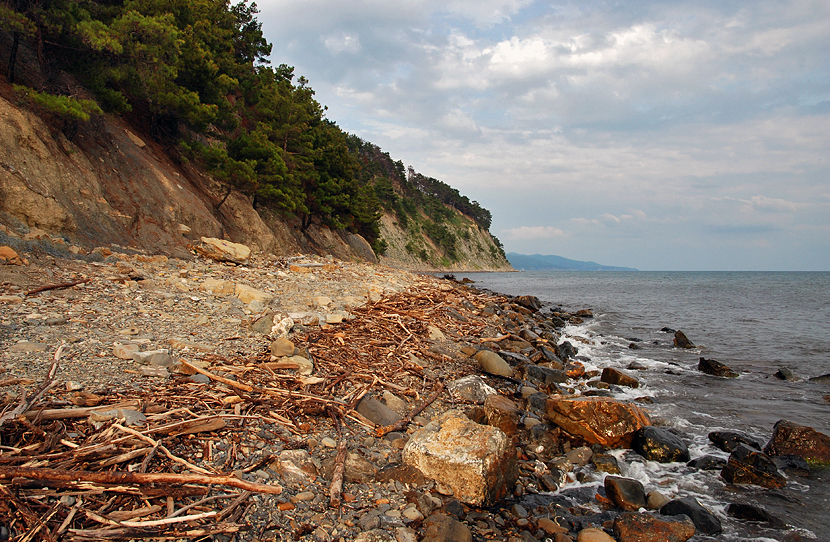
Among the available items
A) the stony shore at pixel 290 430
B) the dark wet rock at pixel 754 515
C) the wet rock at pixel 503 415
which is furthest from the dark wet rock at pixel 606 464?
the dark wet rock at pixel 754 515

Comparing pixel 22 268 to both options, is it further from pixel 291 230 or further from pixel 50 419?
pixel 291 230

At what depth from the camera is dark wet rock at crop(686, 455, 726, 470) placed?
691cm

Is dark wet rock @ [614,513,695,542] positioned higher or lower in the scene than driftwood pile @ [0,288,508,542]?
lower

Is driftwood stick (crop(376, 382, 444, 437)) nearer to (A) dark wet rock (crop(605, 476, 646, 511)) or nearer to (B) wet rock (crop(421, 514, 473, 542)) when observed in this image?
(B) wet rock (crop(421, 514, 473, 542))

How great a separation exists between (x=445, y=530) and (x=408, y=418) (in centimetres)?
231

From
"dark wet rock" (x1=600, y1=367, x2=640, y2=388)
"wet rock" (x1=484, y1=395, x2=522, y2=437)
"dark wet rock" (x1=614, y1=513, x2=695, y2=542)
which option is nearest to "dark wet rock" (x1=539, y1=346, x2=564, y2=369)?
"dark wet rock" (x1=600, y1=367, x2=640, y2=388)

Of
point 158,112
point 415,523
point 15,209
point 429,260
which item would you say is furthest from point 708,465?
point 429,260

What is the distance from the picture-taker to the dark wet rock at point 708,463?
6910 mm

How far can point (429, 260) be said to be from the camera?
293ft

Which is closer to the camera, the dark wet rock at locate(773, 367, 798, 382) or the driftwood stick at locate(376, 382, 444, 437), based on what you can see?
the driftwood stick at locate(376, 382, 444, 437)

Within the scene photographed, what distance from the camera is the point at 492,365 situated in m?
10.4

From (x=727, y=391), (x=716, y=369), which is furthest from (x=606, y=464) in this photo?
(x=716, y=369)

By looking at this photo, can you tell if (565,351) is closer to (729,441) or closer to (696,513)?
(729,441)

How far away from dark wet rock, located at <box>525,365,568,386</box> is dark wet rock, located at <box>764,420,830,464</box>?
4.41 meters
